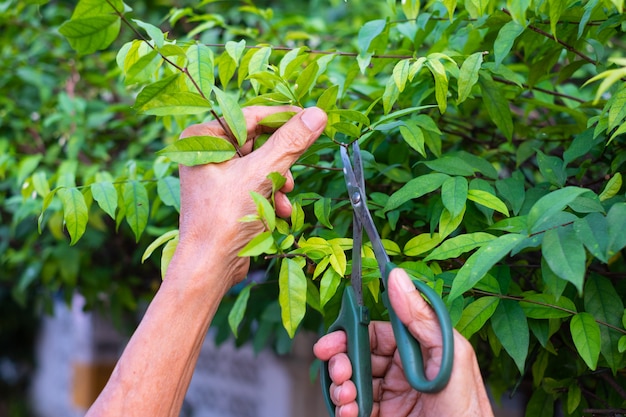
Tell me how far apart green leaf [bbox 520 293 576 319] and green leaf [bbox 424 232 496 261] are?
0.11m

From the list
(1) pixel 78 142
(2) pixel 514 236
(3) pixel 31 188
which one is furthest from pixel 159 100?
(1) pixel 78 142

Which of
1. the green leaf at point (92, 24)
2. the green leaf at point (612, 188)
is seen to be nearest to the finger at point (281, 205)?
the green leaf at point (92, 24)

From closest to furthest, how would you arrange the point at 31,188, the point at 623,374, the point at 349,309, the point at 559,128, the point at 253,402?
1. the point at 349,309
2. the point at 623,374
3. the point at 559,128
4. the point at 31,188
5. the point at 253,402

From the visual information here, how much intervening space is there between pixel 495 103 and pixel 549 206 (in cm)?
32

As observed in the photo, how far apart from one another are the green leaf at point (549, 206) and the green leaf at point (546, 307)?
139 mm

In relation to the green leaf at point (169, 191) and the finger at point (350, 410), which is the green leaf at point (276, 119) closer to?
the green leaf at point (169, 191)

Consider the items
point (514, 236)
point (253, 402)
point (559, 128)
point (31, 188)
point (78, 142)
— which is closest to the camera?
point (514, 236)

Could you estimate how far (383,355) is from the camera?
2.89 ft

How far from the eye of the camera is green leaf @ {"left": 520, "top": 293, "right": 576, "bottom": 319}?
809mm

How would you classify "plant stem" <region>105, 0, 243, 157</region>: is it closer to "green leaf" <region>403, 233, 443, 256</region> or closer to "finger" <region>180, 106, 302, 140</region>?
"finger" <region>180, 106, 302, 140</region>

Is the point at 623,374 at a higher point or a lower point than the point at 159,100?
lower

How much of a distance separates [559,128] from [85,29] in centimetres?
82

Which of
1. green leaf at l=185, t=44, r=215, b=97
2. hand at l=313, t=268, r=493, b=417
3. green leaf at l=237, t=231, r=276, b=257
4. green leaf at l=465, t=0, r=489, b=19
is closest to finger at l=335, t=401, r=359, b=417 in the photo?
hand at l=313, t=268, r=493, b=417

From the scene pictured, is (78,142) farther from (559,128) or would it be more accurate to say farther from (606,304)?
(606,304)
